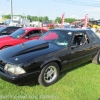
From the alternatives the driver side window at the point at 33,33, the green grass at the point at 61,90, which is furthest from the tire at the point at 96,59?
the driver side window at the point at 33,33

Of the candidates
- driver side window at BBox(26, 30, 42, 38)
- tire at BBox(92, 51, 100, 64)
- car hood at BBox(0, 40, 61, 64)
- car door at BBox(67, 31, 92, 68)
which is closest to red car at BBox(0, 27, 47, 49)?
driver side window at BBox(26, 30, 42, 38)

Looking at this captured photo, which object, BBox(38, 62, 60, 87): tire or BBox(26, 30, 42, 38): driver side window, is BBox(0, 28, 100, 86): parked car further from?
BBox(26, 30, 42, 38): driver side window

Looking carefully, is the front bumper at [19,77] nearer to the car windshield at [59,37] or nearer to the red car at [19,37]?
the car windshield at [59,37]

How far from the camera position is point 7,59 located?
11.8 ft

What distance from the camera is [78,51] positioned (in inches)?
183

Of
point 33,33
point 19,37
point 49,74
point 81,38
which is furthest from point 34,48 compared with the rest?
point 33,33

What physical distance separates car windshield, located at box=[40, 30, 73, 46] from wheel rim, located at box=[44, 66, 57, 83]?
34.1 inches

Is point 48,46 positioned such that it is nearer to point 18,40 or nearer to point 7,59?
point 7,59

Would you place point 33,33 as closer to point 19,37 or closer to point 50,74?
point 19,37

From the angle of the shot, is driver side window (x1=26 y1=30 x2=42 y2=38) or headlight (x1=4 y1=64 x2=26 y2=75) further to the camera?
driver side window (x1=26 y1=30 x2=42 y2=38)

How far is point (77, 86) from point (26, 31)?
432cm

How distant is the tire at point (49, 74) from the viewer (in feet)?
12.0

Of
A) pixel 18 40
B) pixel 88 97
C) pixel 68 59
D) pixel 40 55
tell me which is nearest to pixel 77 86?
pixel 88 97

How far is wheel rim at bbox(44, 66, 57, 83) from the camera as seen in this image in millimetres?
3837
